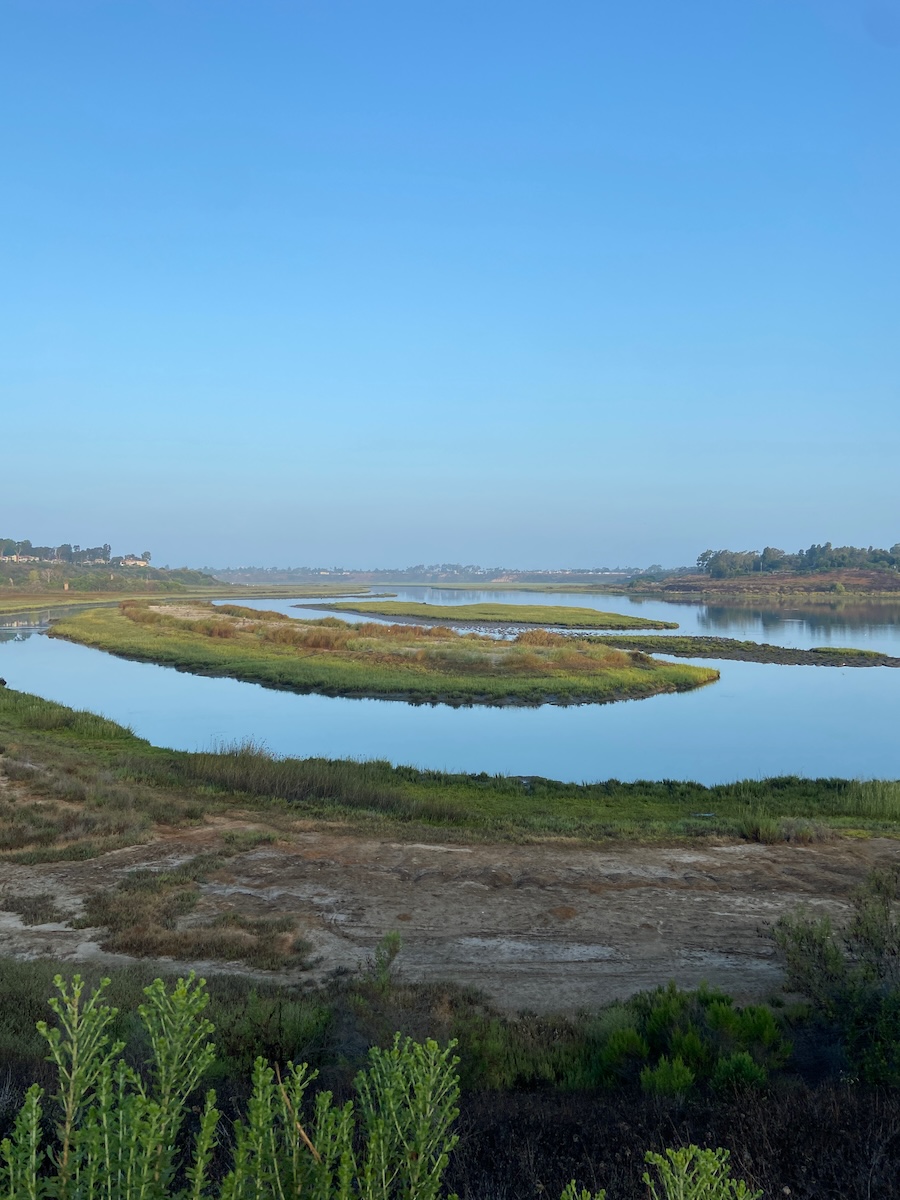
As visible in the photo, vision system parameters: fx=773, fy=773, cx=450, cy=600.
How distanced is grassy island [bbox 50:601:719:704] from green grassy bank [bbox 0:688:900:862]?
14.0m

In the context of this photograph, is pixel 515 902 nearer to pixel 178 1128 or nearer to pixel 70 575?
pixel 178 1128

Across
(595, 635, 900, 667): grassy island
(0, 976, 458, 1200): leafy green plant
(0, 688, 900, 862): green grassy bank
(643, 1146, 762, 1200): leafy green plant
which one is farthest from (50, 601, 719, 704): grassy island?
(643, 1146, 762, 1200): leafy green plant

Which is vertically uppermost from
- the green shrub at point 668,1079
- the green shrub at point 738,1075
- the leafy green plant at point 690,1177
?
the leafy green plant at point 690,1177

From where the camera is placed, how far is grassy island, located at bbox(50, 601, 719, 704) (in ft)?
108

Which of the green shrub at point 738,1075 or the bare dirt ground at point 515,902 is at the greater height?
the green shrub at point 738,1075

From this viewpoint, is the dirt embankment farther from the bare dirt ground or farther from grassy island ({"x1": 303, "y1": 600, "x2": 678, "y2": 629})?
the bare dirt ground

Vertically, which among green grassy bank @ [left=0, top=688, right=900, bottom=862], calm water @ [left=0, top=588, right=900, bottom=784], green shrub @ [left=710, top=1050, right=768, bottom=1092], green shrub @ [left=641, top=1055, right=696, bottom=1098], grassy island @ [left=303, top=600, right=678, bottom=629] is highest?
green shrub @ [left=710, top=1050, right=768, bottom=1092]

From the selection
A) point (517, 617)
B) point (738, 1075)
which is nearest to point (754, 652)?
point (517, 617)

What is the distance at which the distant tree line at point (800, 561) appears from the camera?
148500mm

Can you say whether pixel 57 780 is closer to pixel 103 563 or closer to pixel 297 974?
pixel 297 974

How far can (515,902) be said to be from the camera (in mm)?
9055

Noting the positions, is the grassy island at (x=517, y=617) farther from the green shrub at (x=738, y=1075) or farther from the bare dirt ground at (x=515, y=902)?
the green shrub at (x=738, y=1075)

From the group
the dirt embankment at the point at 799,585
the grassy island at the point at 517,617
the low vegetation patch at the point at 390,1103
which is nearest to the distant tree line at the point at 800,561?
the dirt embankment at the point at 799,585

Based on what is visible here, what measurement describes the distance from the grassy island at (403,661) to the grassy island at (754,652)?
22.5 feet
